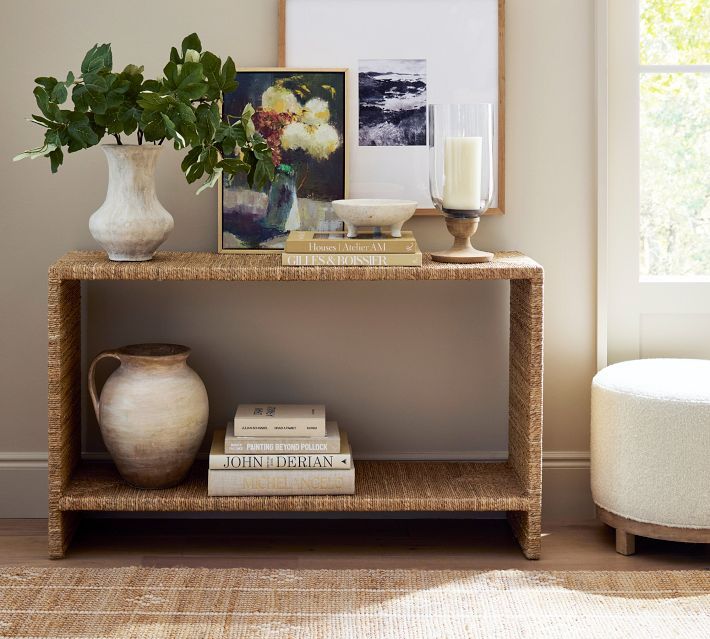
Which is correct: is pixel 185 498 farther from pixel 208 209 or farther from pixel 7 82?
pixel 7 82

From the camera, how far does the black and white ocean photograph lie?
97.5 inches

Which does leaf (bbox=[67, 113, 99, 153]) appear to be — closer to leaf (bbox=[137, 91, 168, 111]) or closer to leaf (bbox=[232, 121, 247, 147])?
leaf (bbox=[137, 91, 168, 111])

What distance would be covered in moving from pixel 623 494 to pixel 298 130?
1241mm

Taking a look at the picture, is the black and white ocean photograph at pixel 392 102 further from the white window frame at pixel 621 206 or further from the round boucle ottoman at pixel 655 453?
the round boucle ottoman at pixel 655 453

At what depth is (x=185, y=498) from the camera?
2.27m

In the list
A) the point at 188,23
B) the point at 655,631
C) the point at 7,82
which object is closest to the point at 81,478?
the point at 7,82

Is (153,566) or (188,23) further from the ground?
(188,23)

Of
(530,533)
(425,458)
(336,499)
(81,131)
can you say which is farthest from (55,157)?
(530,533)

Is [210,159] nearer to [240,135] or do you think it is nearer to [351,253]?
[240,135]

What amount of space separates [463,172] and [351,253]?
342 millimetres

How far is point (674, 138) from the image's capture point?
2594 mm

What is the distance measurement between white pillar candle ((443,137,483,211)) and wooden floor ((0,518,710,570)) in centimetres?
87

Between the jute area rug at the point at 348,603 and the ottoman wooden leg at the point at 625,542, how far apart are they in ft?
0.45

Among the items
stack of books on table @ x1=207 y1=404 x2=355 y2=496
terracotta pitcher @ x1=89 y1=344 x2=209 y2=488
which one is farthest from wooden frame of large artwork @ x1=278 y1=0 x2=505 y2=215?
terracotta pitcher @ x1=89 y1=344 x2=209 y2=488
